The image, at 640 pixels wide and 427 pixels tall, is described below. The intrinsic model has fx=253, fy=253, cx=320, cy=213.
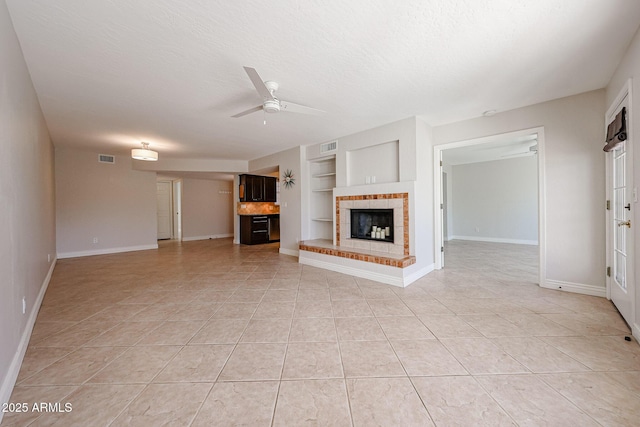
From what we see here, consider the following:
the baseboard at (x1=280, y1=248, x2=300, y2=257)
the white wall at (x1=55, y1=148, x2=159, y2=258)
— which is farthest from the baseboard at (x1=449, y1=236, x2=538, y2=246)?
the white wall at (x1=55, y1=148, x2=159, y2=258)

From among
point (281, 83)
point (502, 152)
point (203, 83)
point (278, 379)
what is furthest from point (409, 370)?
point (502, 152)

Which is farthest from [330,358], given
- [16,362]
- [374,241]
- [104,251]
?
[104,251]

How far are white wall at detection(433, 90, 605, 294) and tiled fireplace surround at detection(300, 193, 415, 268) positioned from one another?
1.75 meters

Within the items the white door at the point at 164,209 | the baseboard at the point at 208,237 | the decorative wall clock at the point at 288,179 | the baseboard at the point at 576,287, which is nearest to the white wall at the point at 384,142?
the decorative wall clock at the point at 288,179

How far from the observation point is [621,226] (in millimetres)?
Answer: 2512

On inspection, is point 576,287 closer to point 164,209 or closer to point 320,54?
point 320,54

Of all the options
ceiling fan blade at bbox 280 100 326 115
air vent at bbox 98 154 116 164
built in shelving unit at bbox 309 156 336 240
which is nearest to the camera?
ceiling fan blade at bbox 280 100 326 115

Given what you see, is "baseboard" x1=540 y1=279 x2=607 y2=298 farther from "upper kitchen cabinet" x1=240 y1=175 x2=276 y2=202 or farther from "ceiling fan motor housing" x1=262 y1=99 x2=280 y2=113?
"upper kitchen cabinet" x1=240 y1=175 x2=276 y2=202

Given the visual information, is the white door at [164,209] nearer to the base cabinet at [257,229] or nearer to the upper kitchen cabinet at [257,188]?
the base cabinet at [257,229]

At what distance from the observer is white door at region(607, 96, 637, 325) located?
6.91 ft

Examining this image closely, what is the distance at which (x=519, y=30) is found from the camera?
1.95 m

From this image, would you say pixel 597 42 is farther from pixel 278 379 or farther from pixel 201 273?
pixel 201 273

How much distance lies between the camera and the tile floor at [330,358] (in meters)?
1.31

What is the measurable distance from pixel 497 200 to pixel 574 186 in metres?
4.74
